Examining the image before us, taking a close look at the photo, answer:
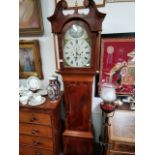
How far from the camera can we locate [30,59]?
1.70 m

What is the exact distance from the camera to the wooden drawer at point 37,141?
1521 mm

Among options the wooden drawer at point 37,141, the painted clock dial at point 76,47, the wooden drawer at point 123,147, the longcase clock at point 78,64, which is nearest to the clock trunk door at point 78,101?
the longcase clock at point 78,64

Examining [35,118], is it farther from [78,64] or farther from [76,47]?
[76,47]

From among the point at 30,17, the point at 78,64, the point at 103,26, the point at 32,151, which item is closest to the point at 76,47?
the point at 78,64

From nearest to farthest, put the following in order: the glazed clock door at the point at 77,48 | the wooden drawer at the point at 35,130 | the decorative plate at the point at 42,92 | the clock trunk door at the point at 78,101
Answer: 1. the glazed clock door at the point at 77,48
2. the clock trunk door at the point at 78,101
3. the wooden drawer at the point at 35,130
4. the decorative plate at the point at 42,92

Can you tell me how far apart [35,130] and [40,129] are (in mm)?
55

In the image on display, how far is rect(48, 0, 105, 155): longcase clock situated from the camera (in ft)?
3.82

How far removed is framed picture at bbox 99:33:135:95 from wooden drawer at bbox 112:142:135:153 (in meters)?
0.57

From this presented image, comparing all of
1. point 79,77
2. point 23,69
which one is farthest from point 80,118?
point 23,69

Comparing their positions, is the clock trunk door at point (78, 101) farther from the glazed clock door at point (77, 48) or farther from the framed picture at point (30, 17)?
the framed picture at point (30, 17)

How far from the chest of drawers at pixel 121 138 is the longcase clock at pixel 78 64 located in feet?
0.98

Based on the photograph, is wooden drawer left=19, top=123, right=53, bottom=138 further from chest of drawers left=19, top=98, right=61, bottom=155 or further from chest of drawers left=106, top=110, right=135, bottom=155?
chest of drawers left=106, top=110, right=135, bottom=155

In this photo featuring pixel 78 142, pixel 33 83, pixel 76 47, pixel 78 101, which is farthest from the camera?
pixel 33 83
